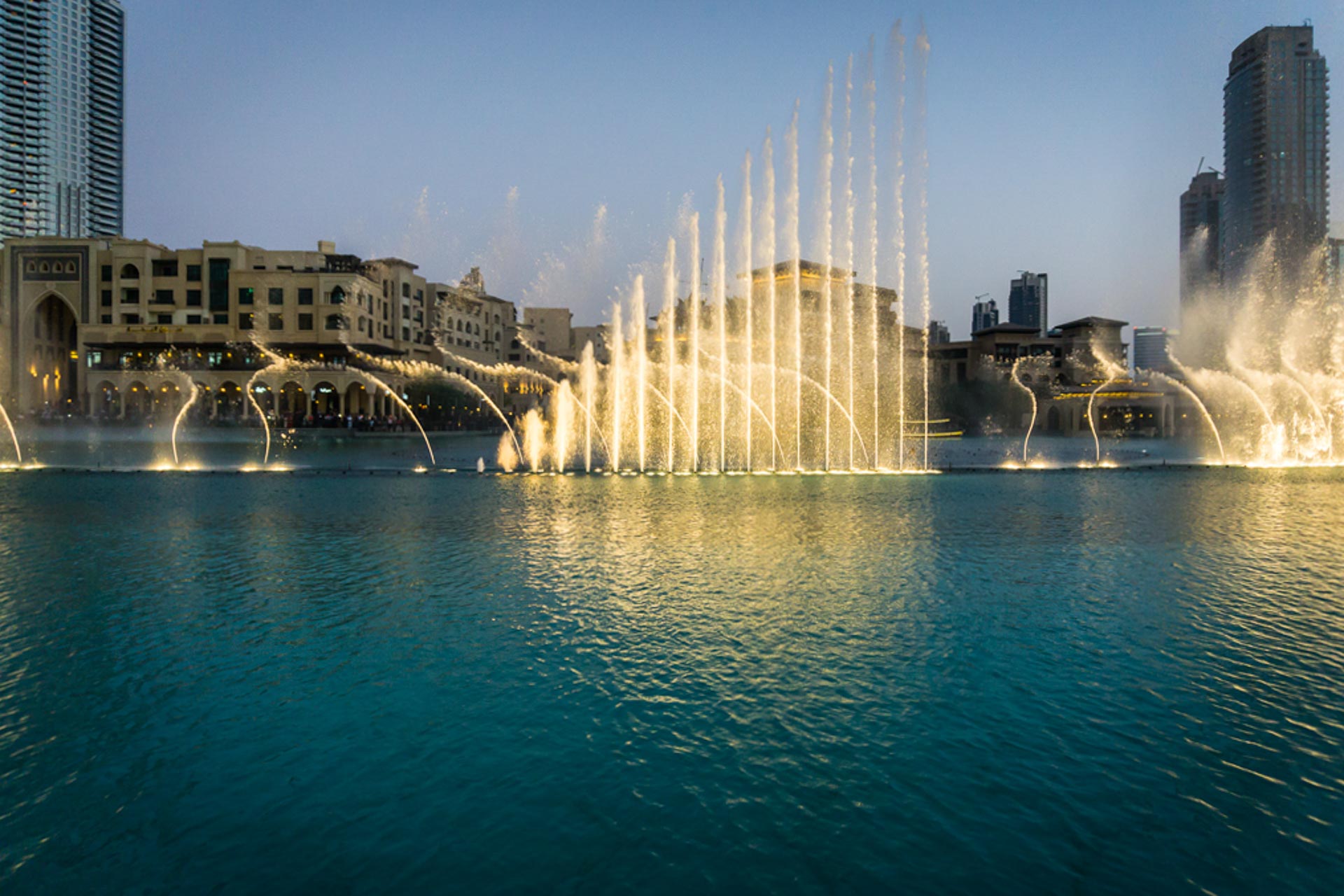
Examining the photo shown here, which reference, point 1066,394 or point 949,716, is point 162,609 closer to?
point 949,716

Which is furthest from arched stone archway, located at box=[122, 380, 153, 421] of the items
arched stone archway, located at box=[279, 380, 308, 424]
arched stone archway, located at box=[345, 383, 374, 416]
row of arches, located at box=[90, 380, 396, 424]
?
arched stone archway, located at box=[345, 383, 374, 416]

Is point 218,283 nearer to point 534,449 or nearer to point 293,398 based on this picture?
point 293,398

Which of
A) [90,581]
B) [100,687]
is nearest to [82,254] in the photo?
[90,581]

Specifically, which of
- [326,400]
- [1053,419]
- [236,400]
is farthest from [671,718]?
[1053,419]

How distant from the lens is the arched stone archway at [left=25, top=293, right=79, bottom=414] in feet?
309

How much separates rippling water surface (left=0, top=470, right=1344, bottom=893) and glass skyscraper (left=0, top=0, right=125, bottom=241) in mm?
204625

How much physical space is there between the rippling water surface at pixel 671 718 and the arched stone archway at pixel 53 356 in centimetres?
9786

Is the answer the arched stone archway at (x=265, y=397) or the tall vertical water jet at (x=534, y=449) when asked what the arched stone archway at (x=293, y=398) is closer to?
the arched stone archway at (x=265, y=397)

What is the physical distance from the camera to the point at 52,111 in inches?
7116

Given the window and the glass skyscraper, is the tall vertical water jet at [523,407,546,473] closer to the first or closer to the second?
the window

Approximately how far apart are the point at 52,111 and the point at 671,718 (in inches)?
9209

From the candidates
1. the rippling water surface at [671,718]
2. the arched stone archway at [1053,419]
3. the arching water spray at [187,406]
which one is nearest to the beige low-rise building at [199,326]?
the arching water spray at [187,406]

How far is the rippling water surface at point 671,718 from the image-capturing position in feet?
19.7

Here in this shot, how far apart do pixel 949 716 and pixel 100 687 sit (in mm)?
9471
